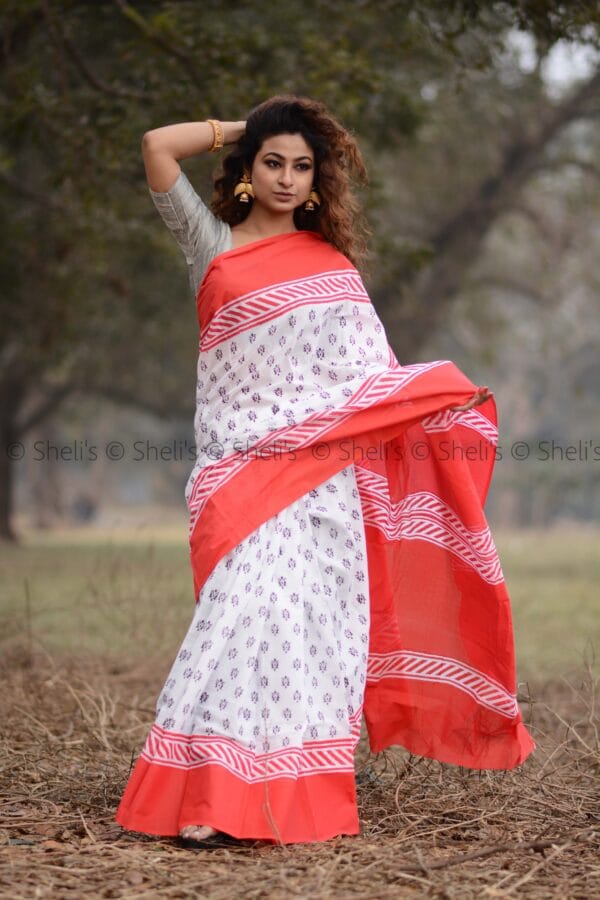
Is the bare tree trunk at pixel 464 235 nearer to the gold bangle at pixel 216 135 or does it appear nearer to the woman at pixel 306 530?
the woman at pixel 306 530

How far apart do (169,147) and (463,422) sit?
1.20 meters

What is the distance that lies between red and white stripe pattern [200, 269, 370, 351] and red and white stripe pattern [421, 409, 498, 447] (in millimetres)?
496

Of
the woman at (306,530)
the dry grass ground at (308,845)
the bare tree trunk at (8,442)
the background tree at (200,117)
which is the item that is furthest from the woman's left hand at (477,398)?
the bare tree trunk at (8,442)

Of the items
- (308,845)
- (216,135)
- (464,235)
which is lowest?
(308,845)

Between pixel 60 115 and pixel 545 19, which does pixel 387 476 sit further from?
pixel 60 115

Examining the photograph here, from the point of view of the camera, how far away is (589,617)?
31.6 feet

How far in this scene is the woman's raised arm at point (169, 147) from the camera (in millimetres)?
3340

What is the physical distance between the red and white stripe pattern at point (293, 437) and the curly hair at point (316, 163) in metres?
0.49

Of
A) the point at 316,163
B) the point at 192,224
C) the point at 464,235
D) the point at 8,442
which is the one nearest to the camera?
the point at 192,224

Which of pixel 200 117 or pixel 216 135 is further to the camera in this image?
pixel 200 117

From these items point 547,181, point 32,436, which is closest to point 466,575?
point 547,181

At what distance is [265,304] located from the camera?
3354mm
